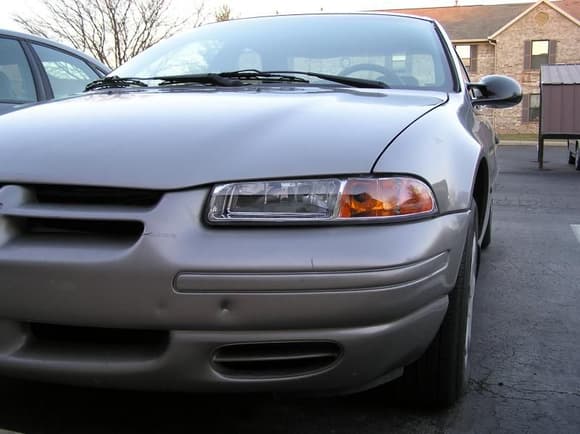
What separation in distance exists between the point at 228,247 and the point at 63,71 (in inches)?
155

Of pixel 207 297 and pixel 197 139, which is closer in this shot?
pixel 207 297

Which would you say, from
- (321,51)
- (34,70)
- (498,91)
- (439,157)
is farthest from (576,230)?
(34,70)

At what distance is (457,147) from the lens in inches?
88.1

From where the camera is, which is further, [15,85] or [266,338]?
[15,85]

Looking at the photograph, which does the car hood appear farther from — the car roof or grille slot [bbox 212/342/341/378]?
the car roof

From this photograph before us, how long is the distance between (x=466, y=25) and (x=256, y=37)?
1428 inches

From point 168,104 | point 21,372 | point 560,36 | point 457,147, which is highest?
point 168,104

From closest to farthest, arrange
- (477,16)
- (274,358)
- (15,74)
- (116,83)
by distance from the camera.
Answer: (274,358) → (116,83) → (15,74) → (477,16)

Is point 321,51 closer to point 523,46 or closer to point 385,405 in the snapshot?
point 385,405

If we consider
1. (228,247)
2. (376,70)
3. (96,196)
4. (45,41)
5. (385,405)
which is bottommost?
(385,405)

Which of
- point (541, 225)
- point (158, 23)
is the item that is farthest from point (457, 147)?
point (158, 23)

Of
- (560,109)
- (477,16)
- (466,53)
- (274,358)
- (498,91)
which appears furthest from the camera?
(477,16)

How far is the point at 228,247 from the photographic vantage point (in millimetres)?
1718

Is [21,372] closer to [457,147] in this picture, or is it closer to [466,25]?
[457,147]
